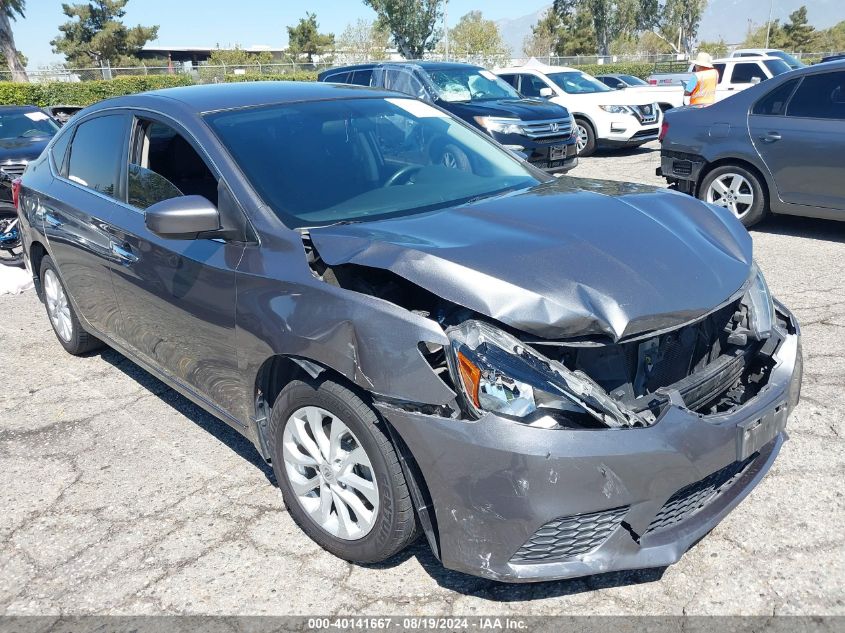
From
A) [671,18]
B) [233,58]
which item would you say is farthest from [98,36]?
[671,18]

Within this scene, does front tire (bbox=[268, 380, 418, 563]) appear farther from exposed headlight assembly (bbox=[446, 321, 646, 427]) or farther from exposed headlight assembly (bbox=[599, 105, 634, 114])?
exposed headlight assembly (bbox=[599, 105, 634, 114])

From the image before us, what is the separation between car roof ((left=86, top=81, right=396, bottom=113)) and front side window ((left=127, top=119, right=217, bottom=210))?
0.15 m

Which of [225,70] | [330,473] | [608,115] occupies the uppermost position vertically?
[225,70]

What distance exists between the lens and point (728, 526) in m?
2.94

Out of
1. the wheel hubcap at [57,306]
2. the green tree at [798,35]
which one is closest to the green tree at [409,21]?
the green tree at [798,35]

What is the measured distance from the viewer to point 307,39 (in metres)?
59.6

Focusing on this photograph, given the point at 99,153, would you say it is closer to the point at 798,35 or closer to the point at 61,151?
the point at 61,151

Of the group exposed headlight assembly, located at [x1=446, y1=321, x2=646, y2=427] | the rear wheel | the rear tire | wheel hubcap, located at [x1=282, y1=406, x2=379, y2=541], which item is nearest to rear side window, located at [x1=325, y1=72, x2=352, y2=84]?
the rear wheel

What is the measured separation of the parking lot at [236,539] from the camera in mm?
2619

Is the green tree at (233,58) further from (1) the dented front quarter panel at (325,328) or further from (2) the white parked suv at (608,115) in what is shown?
(1) the dented front quarter panel at (325,328)

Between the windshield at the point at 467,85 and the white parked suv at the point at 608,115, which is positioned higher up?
the windshield at the point at 467,85

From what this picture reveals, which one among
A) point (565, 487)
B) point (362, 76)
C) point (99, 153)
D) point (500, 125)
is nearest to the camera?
point (565, 487)

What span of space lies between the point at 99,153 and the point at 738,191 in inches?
236

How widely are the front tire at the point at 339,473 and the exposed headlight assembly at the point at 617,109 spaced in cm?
1217
